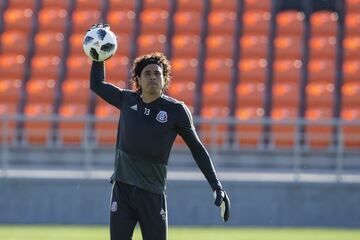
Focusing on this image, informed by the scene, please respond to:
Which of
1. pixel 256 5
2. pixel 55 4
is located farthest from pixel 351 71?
pixel 55 4

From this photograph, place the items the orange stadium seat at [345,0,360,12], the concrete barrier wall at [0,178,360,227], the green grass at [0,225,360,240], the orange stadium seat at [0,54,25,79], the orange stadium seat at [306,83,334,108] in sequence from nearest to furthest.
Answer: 1. the green grass at [0,225,360,240]
2. the concrete barrier wall at [0,178,360,227]
3. the orange stadium seat at [306,83,334,108]
4. the orange stadium seat at [0,54,25,79]
5. the orange stadium seat at [345,0,360,12]

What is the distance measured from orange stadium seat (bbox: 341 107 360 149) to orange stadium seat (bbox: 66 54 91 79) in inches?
187

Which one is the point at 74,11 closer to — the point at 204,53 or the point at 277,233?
the point at 204,53

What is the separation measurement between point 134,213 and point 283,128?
10.2m

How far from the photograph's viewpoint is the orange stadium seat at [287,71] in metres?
18.1

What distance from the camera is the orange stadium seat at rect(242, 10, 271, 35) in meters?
19.4

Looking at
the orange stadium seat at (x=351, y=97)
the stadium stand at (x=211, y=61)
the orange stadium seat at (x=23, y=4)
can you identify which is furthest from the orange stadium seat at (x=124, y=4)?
the orange stadium seat at (x=351, y=97)

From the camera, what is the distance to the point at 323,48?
18.8 metres

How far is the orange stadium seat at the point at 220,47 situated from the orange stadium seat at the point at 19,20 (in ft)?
11.9

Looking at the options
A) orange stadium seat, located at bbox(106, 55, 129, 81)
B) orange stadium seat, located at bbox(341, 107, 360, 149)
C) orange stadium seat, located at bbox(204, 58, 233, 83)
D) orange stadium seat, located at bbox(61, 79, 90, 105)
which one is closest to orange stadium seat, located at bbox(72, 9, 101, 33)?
orange stadium seat, located at bbox(106, 55, 129, 81)

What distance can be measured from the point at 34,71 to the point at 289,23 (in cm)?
500

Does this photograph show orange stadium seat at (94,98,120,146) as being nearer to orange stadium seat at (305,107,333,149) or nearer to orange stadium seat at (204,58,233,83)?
orange stadium seat at (204,58,233,83)

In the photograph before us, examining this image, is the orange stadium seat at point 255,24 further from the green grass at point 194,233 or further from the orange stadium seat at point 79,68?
the green grass at point 194,233

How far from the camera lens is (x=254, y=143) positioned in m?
16.6
